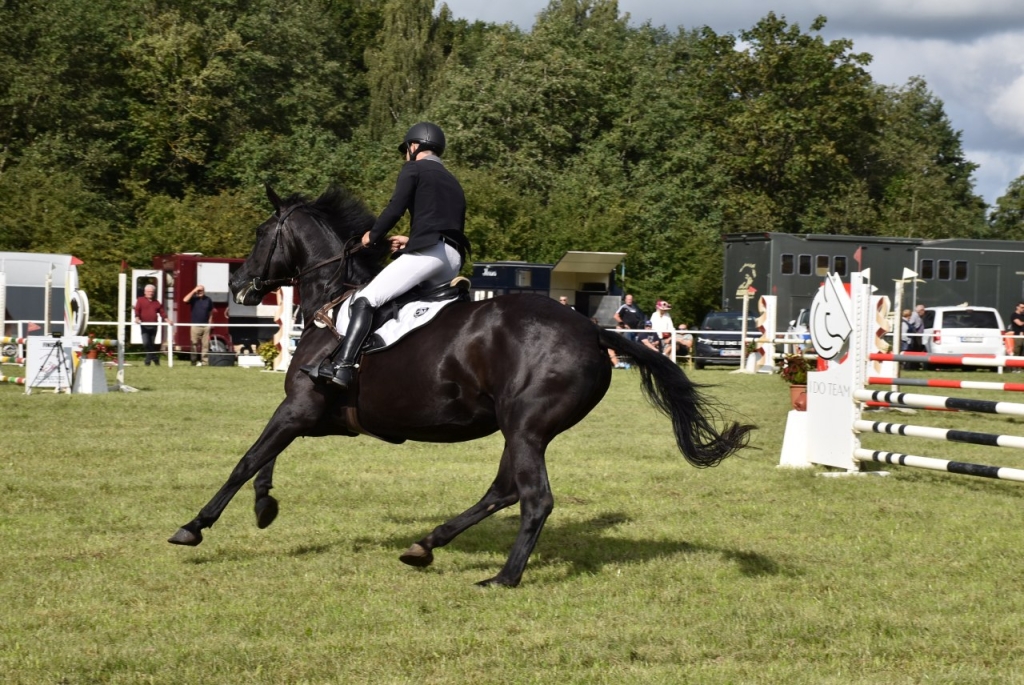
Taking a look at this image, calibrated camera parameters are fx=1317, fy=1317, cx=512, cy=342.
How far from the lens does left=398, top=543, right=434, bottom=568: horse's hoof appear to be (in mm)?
7133

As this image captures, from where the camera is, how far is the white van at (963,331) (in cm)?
3512

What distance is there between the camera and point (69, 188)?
43.1m

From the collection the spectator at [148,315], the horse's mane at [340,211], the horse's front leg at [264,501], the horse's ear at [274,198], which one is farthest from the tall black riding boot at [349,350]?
the spectator at [148,315]

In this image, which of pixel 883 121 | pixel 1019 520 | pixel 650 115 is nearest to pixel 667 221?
pixel 650 115

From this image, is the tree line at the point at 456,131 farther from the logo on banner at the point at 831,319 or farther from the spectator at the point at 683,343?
the logo on banner at the point at 831,319

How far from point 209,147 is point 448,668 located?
166ft

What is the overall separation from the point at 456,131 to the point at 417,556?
44871 mm

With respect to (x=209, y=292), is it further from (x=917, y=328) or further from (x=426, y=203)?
(x=426, y=203)

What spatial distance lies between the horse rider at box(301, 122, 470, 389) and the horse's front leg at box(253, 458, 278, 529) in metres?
0.72

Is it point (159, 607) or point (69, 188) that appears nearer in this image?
point (159, 607)

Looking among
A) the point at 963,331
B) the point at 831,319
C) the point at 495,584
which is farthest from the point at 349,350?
the point at 963,331

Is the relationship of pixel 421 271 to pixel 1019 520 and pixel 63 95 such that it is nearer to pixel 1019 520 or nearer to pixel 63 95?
pixel 1019 520

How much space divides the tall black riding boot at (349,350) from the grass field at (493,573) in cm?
103

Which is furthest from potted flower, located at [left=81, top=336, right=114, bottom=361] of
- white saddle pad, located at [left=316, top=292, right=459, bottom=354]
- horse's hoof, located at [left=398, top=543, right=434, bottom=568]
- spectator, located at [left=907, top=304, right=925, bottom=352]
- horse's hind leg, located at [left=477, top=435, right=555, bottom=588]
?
spectator, located at [left=907, top=304, right=925, bottom=352]
